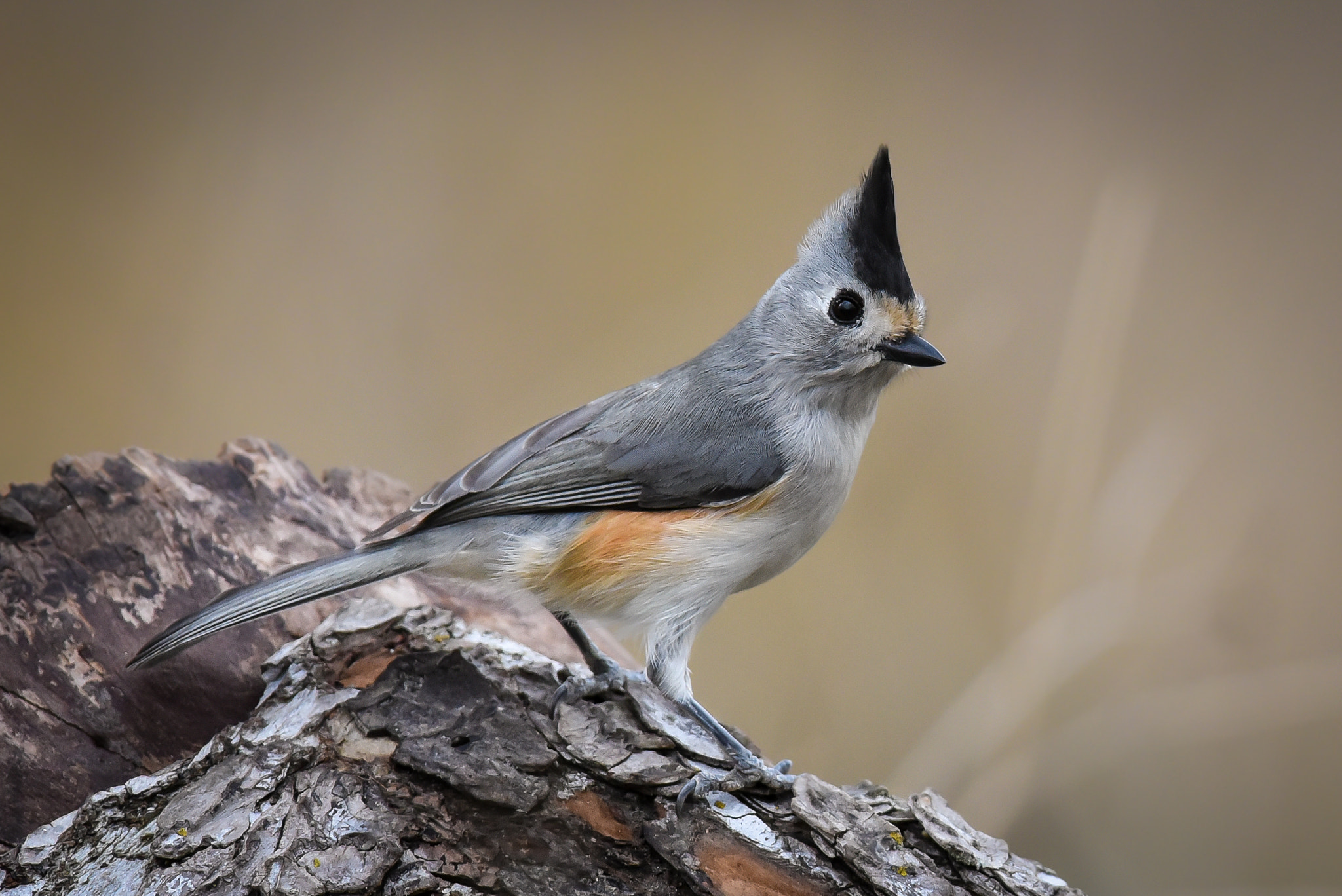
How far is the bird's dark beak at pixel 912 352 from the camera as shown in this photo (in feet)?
6.11

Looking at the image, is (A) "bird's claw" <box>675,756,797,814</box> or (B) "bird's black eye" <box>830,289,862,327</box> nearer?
(A) "bird's claw" <box>675,756,797,814</box>

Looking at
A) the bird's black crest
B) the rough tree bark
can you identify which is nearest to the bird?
the bird's black crest

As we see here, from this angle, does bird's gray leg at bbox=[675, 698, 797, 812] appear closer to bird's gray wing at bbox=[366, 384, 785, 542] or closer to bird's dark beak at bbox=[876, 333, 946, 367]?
bird's gray wing at bbox=[366, 384, 785, 542]

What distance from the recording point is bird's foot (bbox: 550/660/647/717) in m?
1.76

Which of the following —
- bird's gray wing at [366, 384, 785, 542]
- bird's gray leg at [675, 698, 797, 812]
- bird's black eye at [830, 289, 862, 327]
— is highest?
bird's black eye at [830, 289, 862, 327]

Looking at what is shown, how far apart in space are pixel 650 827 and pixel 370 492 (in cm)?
150

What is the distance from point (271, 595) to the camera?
1.75 metres

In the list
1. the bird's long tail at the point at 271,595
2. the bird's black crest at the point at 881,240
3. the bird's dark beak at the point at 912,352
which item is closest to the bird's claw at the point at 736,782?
the bird's long tail at the point at 271,595

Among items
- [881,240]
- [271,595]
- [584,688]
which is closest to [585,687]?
[584,688]

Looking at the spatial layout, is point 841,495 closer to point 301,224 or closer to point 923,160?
point 923,160

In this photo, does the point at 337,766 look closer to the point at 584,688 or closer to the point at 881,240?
the point at 584,688

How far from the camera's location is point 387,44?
10.6 ft

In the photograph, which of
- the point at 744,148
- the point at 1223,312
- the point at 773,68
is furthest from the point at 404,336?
the point at 1223,312

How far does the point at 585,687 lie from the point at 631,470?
18.1 inches
